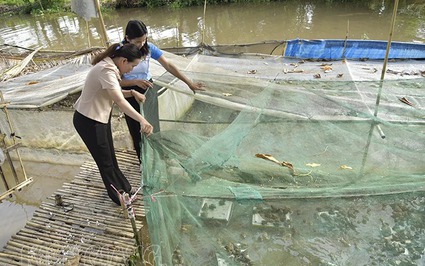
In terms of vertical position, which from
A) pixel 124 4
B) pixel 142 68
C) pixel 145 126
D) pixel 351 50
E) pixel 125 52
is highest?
pixel 125 52

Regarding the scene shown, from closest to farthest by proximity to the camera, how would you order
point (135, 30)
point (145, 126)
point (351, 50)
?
point (145, 126), point (135, 30), point (351, 50)

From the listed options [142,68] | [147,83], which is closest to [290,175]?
[147,83]

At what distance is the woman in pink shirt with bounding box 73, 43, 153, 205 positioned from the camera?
229cm

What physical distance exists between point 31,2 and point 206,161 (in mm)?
16948

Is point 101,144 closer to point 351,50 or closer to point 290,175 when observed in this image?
point 290,175

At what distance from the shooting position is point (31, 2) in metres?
15.8

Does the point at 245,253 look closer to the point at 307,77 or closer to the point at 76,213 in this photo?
the point at 76,213

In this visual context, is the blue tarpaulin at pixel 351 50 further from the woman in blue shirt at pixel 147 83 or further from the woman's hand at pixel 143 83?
the woman's hand at pixel 143 83

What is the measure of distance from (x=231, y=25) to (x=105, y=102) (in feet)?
31.7

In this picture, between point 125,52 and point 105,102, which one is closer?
point 125,52

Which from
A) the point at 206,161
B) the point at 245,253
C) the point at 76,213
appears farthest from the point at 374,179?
the point at 76,213

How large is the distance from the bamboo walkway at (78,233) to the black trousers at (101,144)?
1.02 ft

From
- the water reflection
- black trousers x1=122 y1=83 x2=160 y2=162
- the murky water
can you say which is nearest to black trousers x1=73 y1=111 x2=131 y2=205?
black trousers x1=122 y1=83 x2=160 y2=162

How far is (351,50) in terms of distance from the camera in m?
A: 5.77
